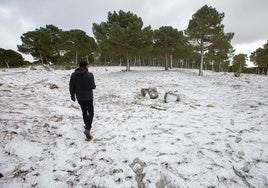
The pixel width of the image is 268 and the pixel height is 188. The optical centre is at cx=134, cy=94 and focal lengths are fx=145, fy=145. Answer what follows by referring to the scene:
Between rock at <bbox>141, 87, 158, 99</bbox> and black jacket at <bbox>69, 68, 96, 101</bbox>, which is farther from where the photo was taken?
rock at <bbox>141, 87, 158, 99</bbox>

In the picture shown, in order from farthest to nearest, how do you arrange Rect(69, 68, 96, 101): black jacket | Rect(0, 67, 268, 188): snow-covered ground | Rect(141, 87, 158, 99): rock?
1. Rect(141, 87, 158, 99): rock
2. Rect(69, 68, 96, 101): black jacket
3. Rect(0, 67, 268, 188): snow-covered ground

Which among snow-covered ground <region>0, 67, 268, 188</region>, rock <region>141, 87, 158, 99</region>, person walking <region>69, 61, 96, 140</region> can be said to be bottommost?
snow-covered ground <region>0, 67, 268, 188</region>

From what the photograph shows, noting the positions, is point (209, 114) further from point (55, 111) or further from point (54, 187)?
point (55, 111)

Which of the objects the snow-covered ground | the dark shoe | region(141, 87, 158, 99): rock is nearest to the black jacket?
the dark shoe

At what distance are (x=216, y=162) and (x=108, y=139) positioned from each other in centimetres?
251

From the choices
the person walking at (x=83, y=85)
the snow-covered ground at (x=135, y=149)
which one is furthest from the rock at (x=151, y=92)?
the person walking at (x=83, y=85)

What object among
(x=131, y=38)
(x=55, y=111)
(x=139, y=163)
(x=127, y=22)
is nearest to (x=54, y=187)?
(x=139, y=163)

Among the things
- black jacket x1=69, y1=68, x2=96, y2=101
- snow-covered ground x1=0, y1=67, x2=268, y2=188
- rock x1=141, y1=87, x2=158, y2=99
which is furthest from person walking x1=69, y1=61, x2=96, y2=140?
rock x1=141, y1=87, x2=158, y2=99

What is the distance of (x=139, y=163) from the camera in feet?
9.57

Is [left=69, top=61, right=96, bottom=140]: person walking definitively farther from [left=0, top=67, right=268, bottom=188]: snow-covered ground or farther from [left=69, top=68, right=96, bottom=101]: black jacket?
[left=0, top=67, right=268, bottom=188]: snow-covered ground

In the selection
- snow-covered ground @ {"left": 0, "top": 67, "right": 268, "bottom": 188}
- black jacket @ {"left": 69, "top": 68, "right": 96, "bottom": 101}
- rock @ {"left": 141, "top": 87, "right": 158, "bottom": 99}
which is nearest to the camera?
snow-covered ground @ {"left": 0, "top": 67, "right": 268, "bottom": 188}

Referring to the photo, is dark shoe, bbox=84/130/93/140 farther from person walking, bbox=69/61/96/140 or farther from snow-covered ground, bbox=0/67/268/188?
snow-covered ground, bbox=0/67/268/188

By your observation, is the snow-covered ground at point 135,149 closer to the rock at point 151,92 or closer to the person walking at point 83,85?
the person walking at point 83,85

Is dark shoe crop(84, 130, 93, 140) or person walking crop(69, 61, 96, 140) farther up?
person walking crop(69, 61, 96, 140)
